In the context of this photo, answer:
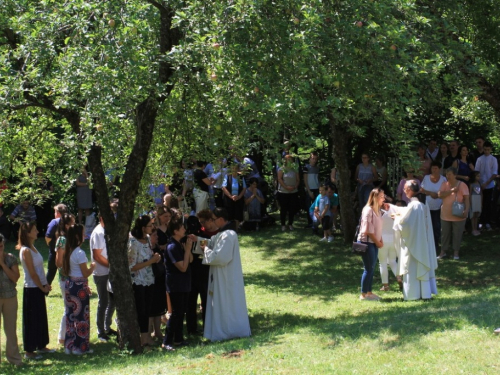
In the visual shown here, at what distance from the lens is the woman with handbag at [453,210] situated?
581 inches

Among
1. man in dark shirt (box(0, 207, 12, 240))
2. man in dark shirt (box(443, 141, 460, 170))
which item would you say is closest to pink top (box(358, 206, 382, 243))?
man in dark shirt (box(443, 141, 460, 170))

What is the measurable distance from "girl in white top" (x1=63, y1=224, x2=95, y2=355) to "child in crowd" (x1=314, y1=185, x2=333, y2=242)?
8094 mm

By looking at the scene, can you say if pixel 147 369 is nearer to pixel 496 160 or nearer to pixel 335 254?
pixel 335 254

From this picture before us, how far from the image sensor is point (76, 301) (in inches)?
391

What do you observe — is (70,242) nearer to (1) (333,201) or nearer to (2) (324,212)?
(2) (324,212)

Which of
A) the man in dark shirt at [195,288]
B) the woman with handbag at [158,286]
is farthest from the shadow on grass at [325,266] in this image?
the woman with handbag at [158,286]

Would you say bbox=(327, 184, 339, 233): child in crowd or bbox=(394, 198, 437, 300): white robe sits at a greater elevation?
bbox=(327, 184, 339, 233): child in crowd

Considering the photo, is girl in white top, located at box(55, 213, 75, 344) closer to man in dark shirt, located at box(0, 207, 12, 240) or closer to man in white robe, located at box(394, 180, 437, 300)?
man in white robe, located at box(394, 180, 437, 300)

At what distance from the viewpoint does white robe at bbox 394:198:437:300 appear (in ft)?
37.2

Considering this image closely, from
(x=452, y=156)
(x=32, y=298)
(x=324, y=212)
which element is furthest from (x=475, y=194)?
(x=32, y=298)

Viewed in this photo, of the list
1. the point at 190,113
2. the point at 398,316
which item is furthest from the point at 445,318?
the point at 190,113

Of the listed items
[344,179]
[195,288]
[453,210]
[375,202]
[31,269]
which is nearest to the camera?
[31,269]

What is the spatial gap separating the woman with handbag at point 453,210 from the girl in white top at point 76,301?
7905 millimetres

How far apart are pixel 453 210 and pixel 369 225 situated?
152 inches
